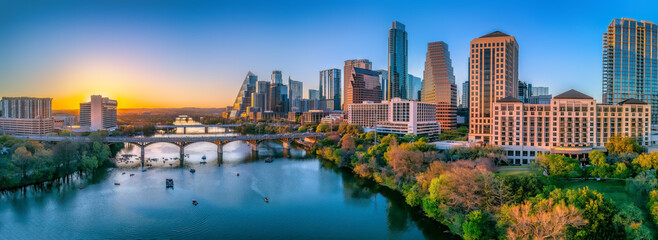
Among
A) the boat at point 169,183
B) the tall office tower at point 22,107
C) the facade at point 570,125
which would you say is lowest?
the boat at point 169,183

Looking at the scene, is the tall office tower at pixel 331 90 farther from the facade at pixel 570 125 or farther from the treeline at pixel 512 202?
the treeline at pixel 512 202

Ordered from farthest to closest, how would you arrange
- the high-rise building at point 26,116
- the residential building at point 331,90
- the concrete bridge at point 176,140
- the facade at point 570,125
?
1. the residential building at point 331,90
2. the high-rise building at point 26,116
3. the concrete bridge at point 176,140
4. the facade at point 570,125

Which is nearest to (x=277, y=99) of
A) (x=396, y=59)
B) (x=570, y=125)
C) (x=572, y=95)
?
(x=396, y=59)

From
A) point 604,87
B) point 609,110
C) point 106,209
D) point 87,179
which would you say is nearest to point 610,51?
point 604,87

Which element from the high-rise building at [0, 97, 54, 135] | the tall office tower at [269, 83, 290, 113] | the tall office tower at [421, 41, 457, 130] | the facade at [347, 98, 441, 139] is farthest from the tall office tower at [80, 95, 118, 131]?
the tall office tower at [269, 83, 290, 113]

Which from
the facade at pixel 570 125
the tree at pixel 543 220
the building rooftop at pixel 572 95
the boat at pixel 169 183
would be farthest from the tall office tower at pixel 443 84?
the tree at pixel 543 220

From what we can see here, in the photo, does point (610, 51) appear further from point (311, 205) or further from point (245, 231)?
point (245, 231)
